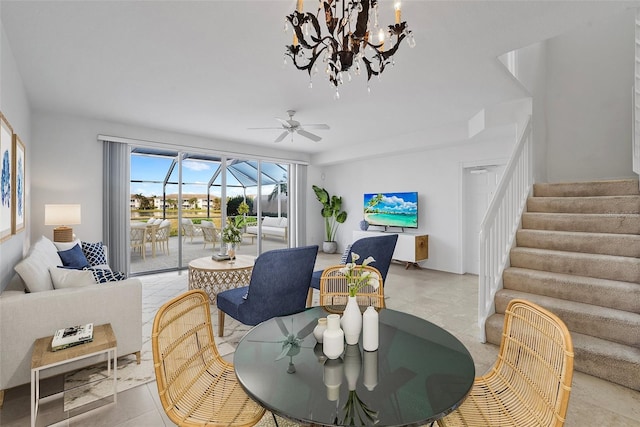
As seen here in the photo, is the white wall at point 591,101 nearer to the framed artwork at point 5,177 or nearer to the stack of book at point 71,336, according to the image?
the stack of book at point 71,336

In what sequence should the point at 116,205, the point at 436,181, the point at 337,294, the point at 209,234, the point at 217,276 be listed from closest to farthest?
1. the point at 337,294
2. the point at 217,276
3. the point at 116,205
4. the point at 436,181
5. the point at 209,234

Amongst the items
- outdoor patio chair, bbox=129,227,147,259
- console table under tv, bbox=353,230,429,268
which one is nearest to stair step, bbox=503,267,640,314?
console table under tv, bbox=353,230,429,268

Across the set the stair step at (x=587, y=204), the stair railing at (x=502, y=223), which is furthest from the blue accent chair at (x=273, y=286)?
the stair step at (x=587, y=204)

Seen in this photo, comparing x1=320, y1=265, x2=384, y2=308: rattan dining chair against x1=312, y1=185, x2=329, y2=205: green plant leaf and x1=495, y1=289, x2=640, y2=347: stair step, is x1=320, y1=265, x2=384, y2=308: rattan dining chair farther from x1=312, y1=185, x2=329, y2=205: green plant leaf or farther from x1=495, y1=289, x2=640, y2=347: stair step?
x1=312, y1=185, x2=329, y2=205: green plant leaf

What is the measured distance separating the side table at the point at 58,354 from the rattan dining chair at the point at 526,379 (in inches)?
76.3

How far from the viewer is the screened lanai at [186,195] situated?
17.7 feet

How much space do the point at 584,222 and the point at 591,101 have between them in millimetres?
2263

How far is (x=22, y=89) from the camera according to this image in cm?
329

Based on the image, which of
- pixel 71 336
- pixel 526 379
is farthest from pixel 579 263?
pixel 71 336

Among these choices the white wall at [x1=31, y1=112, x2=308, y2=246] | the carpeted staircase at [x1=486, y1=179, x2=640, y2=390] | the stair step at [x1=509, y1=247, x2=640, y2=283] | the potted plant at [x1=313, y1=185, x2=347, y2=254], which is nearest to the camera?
the carpeted staircase at [x1=486, y1=179, x2=640, y2=390]

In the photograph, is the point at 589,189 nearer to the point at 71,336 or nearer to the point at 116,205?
the point at 71,336

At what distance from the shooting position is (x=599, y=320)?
2.32m

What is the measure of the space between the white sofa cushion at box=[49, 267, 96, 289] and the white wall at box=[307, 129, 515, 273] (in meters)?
5.26

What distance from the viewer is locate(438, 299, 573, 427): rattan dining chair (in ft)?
3.44
